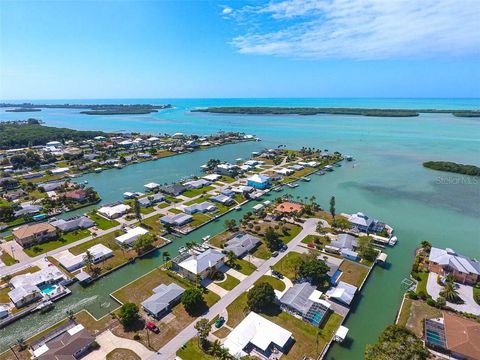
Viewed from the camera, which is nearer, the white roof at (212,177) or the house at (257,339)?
the house at (257,339)

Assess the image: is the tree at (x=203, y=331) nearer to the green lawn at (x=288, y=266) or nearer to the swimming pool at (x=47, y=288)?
the green lawn at (x=288, y=266)

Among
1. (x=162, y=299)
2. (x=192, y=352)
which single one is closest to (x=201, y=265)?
(x=162, y=299)

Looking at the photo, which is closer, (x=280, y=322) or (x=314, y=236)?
(x=280, y=322)

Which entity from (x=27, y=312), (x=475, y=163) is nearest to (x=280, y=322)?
(x=27, y=312)

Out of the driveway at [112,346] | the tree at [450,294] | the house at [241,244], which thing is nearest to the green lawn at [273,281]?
the house at [241,244]

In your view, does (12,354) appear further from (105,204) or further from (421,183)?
(421,183)

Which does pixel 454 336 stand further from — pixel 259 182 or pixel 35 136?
pixel 35 136
